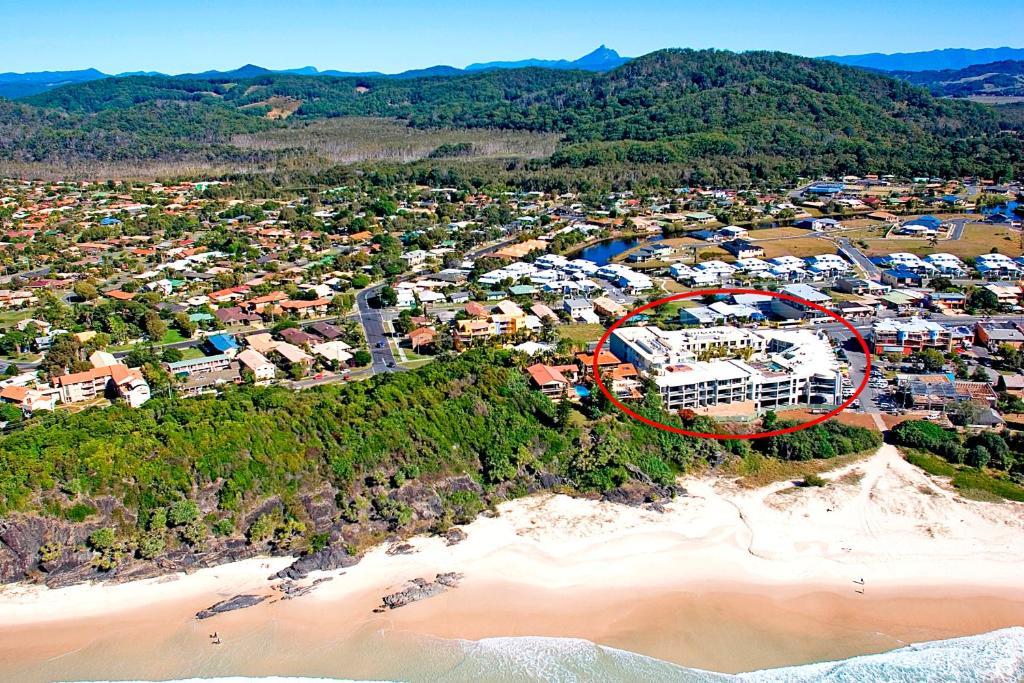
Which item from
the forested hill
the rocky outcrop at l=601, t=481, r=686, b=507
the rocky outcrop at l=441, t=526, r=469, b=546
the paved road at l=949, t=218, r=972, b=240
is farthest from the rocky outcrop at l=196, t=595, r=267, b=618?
the forested hill

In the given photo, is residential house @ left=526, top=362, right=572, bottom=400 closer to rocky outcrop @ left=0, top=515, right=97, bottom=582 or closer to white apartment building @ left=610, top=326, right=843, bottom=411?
white apartment building @ left=610, top=326, right=843, bottom=411

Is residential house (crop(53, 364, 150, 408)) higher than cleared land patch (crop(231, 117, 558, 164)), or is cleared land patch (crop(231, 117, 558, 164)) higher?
cleared land patch (crop(231, 117, 558, 164))

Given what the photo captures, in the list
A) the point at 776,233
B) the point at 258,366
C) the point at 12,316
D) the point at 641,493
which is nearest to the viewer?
the point at 641,493

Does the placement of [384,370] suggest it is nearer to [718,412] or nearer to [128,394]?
[128,394]

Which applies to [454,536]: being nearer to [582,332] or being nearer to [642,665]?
[642,665]

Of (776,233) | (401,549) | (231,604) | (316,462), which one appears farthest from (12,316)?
(776,233)

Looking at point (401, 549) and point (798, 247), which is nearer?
point (401, 549)
